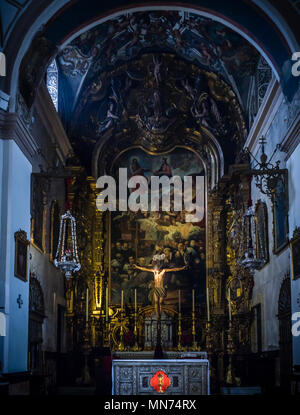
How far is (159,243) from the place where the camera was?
852 inches

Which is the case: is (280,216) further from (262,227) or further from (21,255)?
(21,255)

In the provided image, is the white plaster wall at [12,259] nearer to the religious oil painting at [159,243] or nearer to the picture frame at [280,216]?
the picture frame at [280,216]

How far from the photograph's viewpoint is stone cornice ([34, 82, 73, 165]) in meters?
16.8

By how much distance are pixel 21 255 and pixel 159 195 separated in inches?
366

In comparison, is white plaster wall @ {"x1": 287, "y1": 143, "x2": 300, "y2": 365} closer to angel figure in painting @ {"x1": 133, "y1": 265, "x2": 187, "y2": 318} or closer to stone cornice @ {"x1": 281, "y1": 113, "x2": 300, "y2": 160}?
stone cornice @ {"x1": 281, "y1": 113, "x2": 300, "y2": 160}

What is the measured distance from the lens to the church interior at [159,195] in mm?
15195

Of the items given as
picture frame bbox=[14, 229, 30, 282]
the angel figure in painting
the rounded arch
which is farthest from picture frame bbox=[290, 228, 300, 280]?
the rounded arch

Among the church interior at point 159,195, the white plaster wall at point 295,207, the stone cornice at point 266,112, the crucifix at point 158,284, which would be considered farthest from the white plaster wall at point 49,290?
the stone cornice at point 266,112

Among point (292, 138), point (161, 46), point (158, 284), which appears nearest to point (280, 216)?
point (292, 138)

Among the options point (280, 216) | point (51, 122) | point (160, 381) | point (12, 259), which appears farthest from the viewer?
point (51, 122)

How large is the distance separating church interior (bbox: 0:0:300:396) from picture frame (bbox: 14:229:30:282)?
0.09m

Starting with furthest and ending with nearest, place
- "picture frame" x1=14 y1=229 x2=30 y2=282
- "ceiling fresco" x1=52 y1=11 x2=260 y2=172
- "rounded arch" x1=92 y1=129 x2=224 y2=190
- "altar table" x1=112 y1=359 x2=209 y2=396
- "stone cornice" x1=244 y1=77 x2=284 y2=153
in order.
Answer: "rounded arch" x1=92 y1=129 x2=224 y2=190 < "ceiling fresco" x1=52 y1=11 x2=260 y2=172 < "stone cornice" x1=244 y1=77 x2=284 y2=153 < "altar table" x1=112 y1=359 x2=209 y2=396 < "picture frame" x1=14 y1=229 x2=30 y2=282

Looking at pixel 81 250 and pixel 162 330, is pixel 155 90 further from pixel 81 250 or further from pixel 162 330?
pixel 162 330
